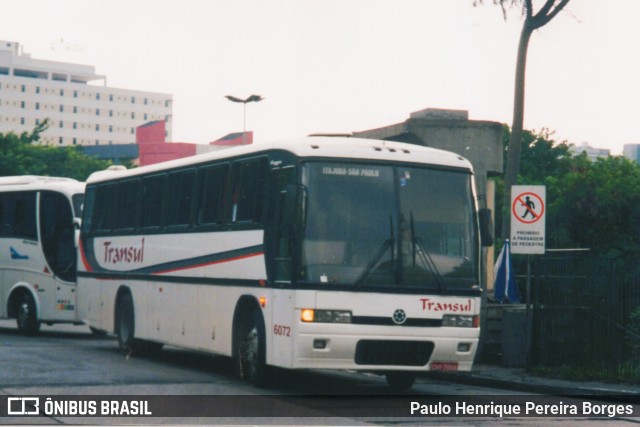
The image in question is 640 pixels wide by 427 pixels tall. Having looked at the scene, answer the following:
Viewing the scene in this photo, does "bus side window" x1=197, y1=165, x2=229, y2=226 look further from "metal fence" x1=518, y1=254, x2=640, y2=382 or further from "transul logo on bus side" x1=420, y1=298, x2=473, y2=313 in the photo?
"metal fence" x1=518, y1=254, x2=640, y2=382

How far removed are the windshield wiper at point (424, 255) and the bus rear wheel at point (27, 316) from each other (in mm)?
12927

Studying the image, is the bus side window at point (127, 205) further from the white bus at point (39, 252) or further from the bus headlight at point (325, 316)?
the bus headlight at point (325, 316)

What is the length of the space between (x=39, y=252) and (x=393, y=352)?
42.9 ft

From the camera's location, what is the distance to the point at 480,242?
14.8 metres

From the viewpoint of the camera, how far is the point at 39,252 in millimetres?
24891

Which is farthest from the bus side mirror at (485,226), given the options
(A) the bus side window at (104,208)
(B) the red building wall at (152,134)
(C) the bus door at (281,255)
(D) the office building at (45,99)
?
(D) the office building at (45,99)

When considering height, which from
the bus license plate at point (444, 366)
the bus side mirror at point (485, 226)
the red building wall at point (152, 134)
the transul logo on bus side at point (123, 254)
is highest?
the red building wall at point (152, 134)

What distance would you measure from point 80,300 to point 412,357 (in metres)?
10.5

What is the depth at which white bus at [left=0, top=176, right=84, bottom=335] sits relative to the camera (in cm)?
2445

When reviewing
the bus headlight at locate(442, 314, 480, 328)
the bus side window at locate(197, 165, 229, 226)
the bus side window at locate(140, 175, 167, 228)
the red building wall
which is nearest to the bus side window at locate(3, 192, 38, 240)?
the bus side window at locate(140, 175, 167, 228)

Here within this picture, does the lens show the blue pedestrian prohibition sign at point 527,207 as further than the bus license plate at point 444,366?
Yes

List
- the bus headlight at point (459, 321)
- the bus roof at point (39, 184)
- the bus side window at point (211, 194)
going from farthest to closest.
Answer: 1. the bus roof at point (39, 184)
2. the bus side window at point (211, 194)
3. the bus headlight at point (459, 321)

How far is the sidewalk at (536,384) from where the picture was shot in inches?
580

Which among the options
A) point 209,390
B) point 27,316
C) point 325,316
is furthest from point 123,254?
point 325,316
